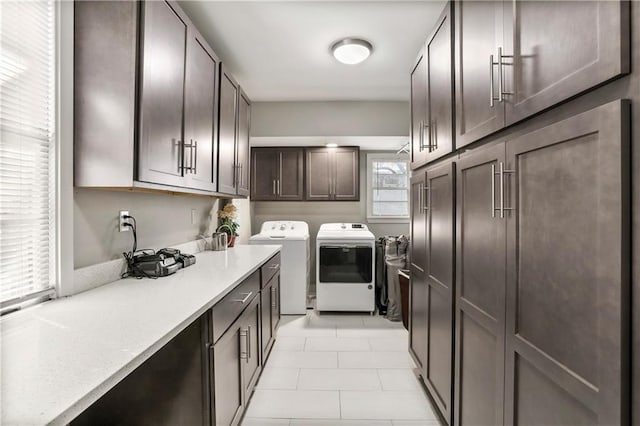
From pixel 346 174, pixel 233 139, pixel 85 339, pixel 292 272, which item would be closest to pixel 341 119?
pixel 346 174

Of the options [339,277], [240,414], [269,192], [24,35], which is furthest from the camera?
[269,192]

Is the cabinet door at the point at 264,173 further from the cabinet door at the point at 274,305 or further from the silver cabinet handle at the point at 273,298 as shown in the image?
the silver cabinet handle at the point at 273,298

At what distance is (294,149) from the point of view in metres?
4.09

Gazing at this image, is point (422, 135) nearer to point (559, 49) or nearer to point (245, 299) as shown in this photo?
point (559, 49)

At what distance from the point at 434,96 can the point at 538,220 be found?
114 centimetres

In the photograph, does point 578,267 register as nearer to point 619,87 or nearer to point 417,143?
point 619,87

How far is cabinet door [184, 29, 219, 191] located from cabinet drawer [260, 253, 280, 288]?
0.68 meters

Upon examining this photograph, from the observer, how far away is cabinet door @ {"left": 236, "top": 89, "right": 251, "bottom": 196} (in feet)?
9.21

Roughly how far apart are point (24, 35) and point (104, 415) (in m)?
1.47

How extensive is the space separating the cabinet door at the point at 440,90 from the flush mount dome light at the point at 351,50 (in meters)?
0.62

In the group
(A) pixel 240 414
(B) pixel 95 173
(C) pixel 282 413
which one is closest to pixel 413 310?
(C) pixel 282 413

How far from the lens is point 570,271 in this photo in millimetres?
796

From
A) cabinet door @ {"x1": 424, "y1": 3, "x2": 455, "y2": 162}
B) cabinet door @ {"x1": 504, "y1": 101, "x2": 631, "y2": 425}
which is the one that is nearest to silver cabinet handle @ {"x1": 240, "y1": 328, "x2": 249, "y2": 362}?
cabinet door @ {"x1": 504, "y1": 101, "x2": 631, "y2": 425}

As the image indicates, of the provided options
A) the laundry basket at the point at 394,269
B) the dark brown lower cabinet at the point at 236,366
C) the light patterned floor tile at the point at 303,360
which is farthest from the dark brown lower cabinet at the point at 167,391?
the laundry basket at the point at 394,269
